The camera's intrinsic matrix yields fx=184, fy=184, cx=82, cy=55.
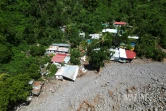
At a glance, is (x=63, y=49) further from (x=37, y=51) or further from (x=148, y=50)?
(x=148, y=50)

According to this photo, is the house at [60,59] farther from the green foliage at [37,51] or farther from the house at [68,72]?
the green foliage at [37,51]

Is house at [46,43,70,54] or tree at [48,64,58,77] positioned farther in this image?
house at [46,43,70,54]

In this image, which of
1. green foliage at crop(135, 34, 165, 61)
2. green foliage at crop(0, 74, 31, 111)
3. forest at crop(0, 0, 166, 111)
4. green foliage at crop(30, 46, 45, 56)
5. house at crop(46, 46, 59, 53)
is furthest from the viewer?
house at crop(46, 46, 59, 53)

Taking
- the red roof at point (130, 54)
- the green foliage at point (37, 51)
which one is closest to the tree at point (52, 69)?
the green foliage at point (37, 51)

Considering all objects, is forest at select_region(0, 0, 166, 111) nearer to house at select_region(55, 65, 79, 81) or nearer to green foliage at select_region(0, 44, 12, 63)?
green foliage at select_region(0, 44, 12, 63)

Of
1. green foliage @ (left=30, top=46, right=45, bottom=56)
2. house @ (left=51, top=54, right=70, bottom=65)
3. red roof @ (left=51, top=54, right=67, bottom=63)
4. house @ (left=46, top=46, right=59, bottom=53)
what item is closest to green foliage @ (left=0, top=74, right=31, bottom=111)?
house @ (left=51, top=54, right=70, bottom=65)

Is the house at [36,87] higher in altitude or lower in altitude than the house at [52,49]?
lower

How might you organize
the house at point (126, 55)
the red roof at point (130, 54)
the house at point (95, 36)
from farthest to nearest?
the house at point (95, 36)
the red roof at point (130, 54)
the house at point (126, 55)

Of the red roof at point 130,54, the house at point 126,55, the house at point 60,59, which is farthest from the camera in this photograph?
the red roof at point 130,54
